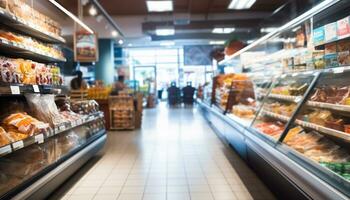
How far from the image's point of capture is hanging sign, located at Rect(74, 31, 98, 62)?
8234 mm

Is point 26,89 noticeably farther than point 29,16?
No

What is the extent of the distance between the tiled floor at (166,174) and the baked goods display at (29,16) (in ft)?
6.62

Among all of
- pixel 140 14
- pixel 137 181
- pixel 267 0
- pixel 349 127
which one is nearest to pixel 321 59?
pixel 349 127

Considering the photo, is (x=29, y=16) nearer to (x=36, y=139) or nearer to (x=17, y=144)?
(x=36, y=139)

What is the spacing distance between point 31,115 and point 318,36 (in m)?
3.31

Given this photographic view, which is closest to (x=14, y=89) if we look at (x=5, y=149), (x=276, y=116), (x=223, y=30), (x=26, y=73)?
(x=26, y=73)

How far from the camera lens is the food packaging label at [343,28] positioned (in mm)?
2791

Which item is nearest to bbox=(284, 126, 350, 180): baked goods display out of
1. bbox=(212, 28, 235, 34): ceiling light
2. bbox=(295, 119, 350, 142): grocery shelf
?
bbox=(295, 119, 350, 142): grocery shelf

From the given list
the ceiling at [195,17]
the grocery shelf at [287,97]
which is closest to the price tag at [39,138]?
the grocery shelf at [287,97]

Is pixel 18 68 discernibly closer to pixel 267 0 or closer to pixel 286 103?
pixel 286 103

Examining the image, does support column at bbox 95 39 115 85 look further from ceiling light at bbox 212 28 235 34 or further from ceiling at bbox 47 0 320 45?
ceiling light at bbox 212 28 235 34

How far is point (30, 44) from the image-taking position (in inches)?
144

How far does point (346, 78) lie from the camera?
3133 mm

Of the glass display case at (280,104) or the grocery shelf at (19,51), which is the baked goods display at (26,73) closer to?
the grocery shelf at (19,51)
